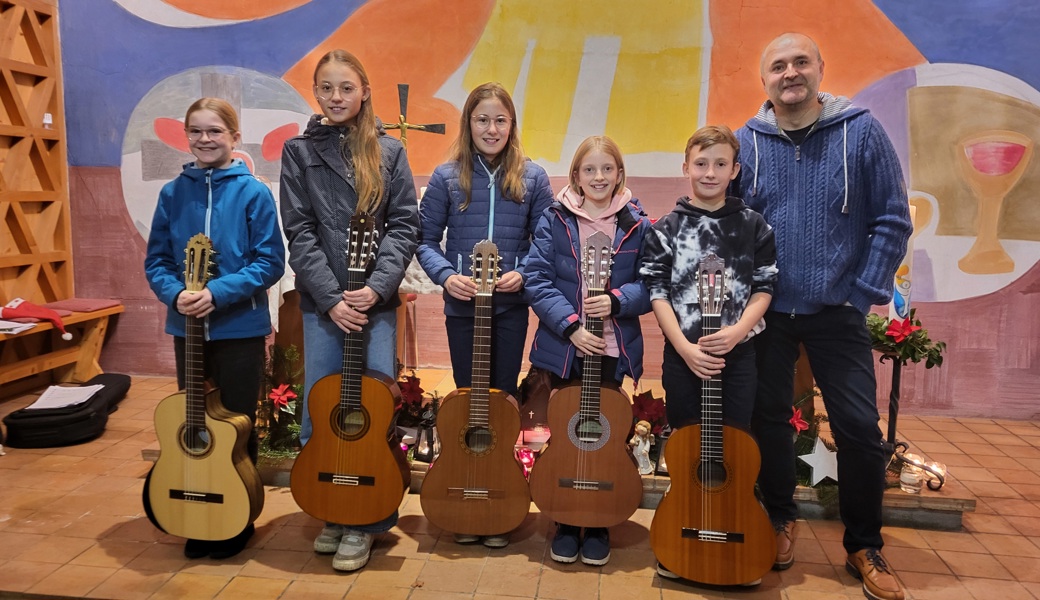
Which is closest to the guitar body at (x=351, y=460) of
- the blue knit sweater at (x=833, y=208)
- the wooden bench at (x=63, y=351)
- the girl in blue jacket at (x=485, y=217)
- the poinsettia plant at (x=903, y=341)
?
the girl in blue jacket at (x=485, y=217)

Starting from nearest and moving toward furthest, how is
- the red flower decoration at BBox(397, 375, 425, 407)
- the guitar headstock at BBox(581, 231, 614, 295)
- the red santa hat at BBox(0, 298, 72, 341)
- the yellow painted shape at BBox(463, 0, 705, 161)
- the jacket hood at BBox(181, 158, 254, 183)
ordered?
the guitar headstock at BBox(581, 231, 614, 295) → the jacket hood at BBox(181, 158, 254, 183) → the red flower decoration at BBox(397, 375, 425, 407) → the red santa hat at BBox(0, 298, 72, 341) → the yellow painted shape at BBox(463, 0, 705, 161)

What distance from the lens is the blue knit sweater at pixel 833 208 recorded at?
2.46m

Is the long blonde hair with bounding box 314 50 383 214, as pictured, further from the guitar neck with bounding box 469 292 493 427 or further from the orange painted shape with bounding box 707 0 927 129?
the orange painted shape with bounding box 707 0 927 129

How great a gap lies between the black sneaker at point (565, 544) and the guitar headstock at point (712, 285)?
98 cm

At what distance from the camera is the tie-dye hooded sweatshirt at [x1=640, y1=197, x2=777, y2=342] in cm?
249

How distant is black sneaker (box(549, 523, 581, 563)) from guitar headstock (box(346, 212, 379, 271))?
124 centimetres

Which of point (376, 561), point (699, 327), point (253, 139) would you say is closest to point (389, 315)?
point (376, 561)

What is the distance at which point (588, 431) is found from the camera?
2.65 metres

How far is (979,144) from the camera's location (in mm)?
4348

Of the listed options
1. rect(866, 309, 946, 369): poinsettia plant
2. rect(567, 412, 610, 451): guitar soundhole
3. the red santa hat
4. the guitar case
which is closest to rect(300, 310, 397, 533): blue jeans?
rect(567, 412, 610, 451): guitar soundhole

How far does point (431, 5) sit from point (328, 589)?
3686 mm

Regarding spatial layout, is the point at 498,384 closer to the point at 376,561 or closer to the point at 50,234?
the point at 376,561

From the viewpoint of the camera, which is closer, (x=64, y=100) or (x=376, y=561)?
(x=376, y=561)

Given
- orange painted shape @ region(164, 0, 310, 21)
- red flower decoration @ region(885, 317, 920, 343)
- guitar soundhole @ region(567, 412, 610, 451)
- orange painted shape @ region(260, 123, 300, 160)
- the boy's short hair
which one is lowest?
guitar soundhole @ region(567, 412, 610, 451)
